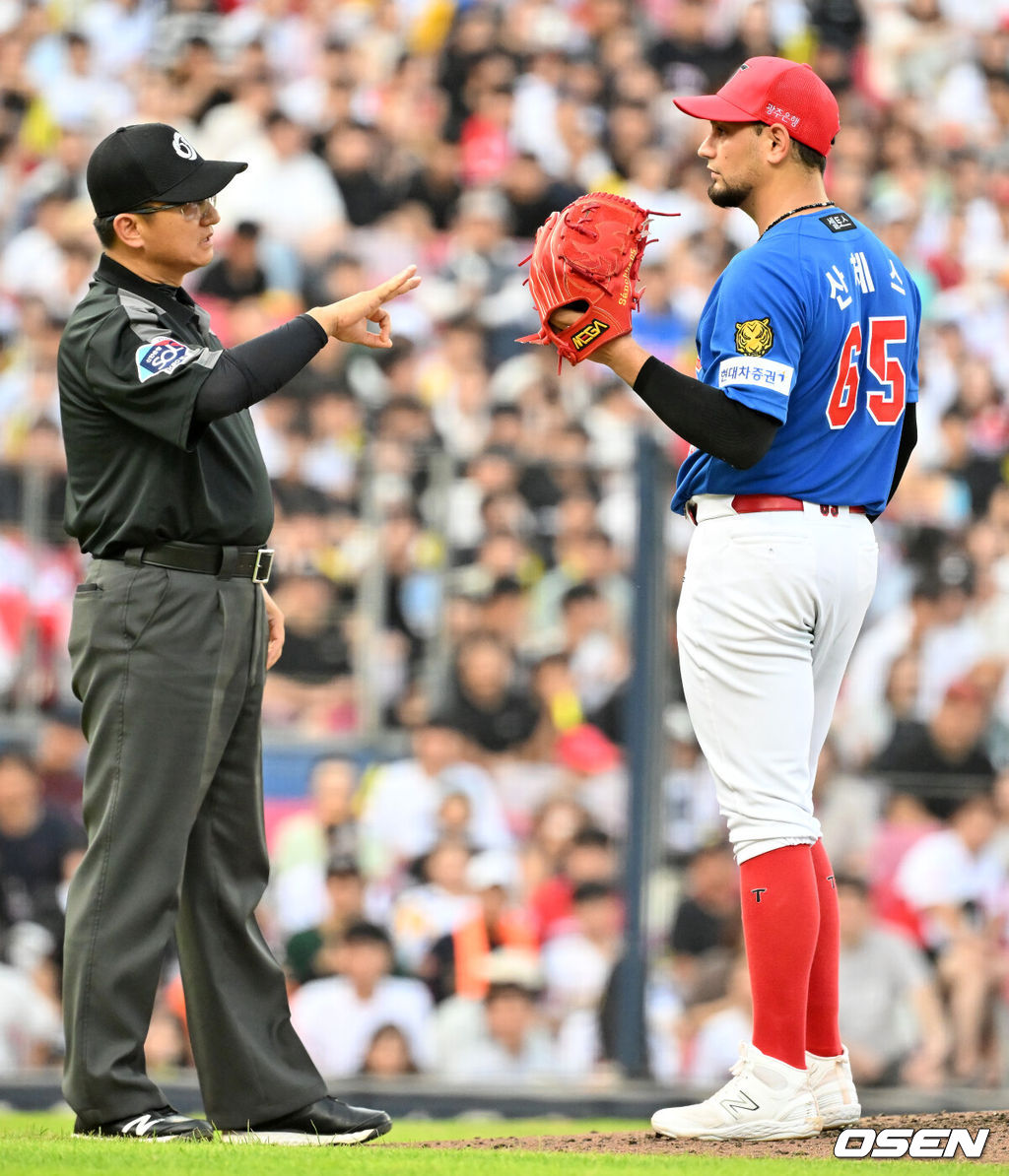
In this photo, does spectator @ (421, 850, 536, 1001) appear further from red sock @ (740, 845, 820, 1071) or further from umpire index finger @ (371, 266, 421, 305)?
umpire index finger @ (371, 266, 421, 305)

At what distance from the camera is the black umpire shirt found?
3506 millimetres

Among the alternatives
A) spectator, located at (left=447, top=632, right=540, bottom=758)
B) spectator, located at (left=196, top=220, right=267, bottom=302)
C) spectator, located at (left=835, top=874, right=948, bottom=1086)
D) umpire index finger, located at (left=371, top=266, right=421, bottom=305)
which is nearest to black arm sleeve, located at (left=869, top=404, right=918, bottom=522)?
umpire index finger, located at (left=371, top=266, right=421, bottom=305)

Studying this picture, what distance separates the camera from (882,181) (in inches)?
482

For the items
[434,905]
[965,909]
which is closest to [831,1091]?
[434,905]

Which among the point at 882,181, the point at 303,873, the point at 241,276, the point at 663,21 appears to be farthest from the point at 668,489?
the point at 663,21

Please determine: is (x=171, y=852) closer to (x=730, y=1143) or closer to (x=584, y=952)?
(x=730, y=1143)

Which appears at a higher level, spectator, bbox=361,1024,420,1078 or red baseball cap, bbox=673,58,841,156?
red baseball cap, bbox=673,58,841,156

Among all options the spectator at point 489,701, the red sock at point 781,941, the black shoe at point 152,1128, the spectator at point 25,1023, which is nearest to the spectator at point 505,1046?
the spectator at point 489,701

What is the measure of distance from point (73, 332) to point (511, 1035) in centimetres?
363

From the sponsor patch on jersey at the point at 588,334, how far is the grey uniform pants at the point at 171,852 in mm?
862

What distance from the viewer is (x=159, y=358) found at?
11.5 feet

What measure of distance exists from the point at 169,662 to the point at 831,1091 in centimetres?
164

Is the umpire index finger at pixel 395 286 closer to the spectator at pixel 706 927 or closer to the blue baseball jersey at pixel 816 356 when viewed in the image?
the blue baseball jersey at pixel 816 356

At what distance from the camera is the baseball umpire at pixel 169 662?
3533mm
